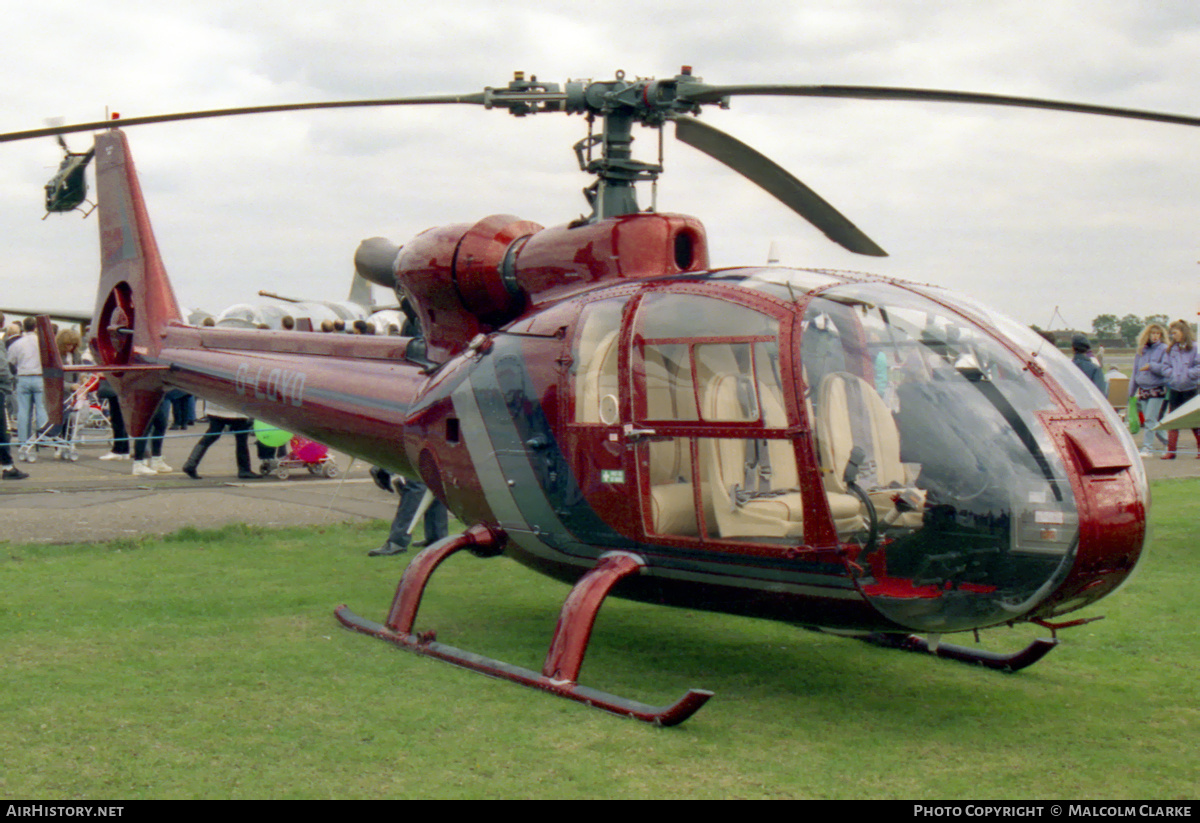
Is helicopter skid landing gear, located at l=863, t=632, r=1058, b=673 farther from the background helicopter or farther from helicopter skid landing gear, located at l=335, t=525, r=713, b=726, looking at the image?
the background helicopter

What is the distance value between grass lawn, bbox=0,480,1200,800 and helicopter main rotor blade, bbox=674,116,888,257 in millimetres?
2237

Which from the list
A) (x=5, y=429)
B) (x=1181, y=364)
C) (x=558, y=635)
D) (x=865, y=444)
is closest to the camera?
(x=865, y=444)

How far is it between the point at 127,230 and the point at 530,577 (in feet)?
17.6

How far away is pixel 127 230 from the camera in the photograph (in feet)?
34.6

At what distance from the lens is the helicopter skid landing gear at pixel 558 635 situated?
4.79 m

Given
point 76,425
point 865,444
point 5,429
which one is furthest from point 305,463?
point 865,444

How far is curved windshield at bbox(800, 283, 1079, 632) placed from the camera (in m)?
4.35

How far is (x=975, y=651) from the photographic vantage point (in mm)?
5852

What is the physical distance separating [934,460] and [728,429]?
0.87m

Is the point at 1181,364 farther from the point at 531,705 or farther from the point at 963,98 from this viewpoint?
the point at 531,705

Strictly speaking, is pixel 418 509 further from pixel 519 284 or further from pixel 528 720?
pixel 528 720

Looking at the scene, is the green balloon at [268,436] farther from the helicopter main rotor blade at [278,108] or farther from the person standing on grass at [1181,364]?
the person standing on grass at [1181,364]

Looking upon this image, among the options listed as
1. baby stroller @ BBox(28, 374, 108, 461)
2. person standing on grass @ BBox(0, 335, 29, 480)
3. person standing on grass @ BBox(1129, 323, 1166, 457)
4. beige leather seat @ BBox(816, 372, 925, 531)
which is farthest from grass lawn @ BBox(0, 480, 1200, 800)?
baby stroller @ BBox(28, 374, 108, 461)
